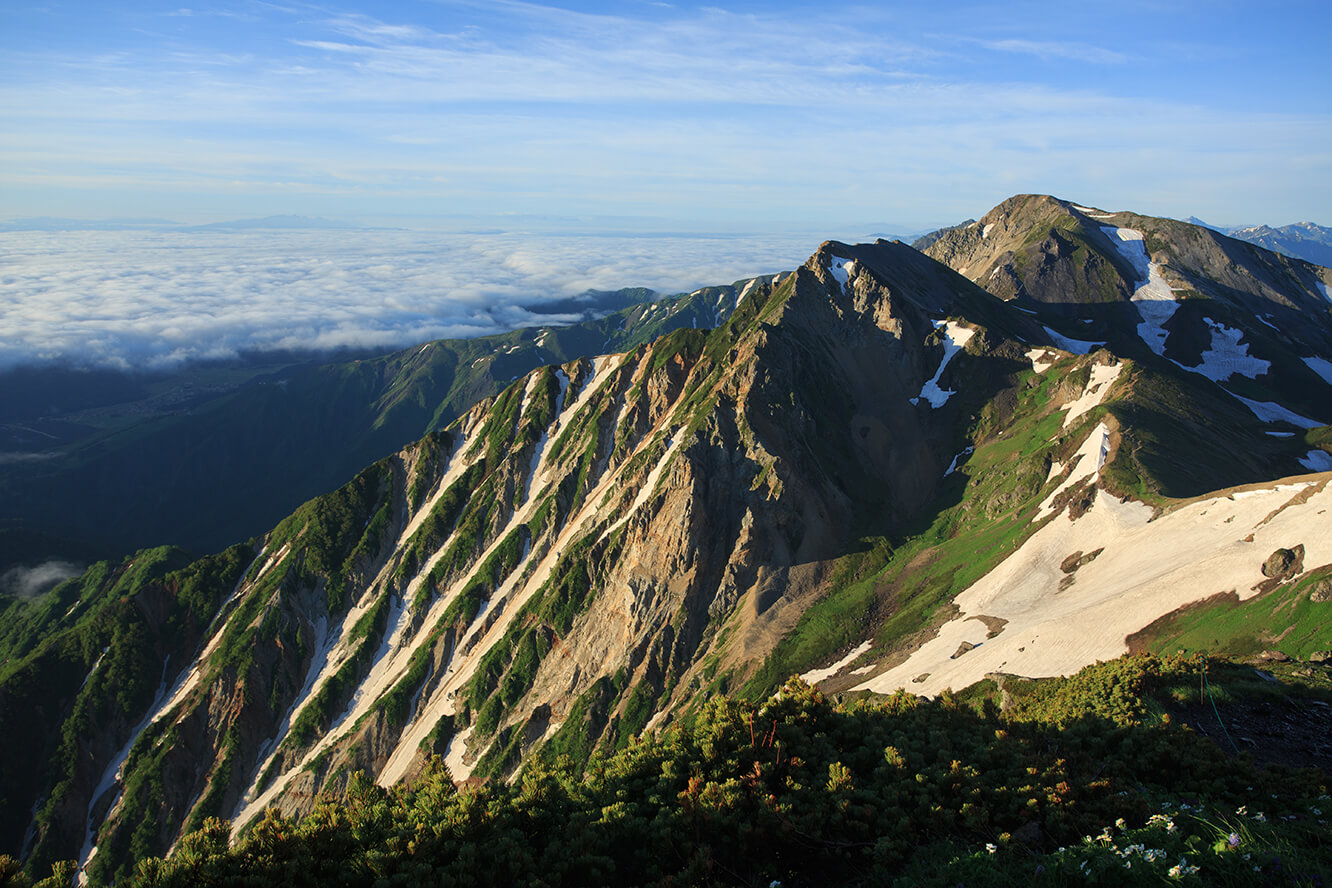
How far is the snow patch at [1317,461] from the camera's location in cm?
11281

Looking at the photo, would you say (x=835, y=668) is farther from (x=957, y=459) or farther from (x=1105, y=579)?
(x=957, y=459)

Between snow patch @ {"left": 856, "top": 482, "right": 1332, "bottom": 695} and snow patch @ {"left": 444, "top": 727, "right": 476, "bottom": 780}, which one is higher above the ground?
snow patch @ {"left": 856, "top": 482, "right": 1332, "bottom": 695}

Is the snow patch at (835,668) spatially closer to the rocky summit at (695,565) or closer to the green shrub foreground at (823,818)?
the rocky summit at (695,565)

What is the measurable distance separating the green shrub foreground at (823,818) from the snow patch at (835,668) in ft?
215

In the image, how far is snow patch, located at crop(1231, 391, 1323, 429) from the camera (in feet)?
478

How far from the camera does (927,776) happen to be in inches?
1003

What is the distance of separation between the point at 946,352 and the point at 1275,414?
7558 cm

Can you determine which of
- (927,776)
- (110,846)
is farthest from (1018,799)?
(110,846)

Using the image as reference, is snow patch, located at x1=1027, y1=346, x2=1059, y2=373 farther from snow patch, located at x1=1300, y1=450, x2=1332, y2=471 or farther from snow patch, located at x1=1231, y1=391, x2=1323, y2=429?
snow patch, located at x1=1231, y1=391, x2=1323, y2=429

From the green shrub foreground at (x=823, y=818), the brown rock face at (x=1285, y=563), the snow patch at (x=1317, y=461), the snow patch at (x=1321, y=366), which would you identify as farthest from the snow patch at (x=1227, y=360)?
the green shrub foreground at (x=823, y=818)

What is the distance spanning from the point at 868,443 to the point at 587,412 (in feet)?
207

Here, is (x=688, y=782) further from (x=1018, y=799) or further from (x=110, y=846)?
(x=110, y=846)

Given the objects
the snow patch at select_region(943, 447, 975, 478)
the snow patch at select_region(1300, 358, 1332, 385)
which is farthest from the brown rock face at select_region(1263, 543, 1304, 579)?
the snow patch at select_region(1300, 358, 1332, 385)

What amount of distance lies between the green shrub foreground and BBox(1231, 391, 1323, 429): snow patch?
159377 mm
